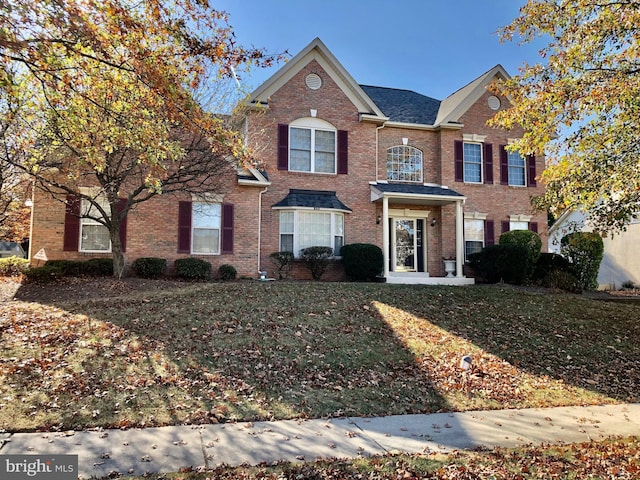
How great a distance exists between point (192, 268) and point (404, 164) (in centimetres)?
981

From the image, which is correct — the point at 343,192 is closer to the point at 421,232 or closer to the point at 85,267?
the point at 421,232

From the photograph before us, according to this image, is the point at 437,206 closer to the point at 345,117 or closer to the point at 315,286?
the point at 345,117

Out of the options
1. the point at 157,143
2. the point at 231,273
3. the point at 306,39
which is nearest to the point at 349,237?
the point at 231,273

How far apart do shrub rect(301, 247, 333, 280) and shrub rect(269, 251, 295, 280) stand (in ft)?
1.82

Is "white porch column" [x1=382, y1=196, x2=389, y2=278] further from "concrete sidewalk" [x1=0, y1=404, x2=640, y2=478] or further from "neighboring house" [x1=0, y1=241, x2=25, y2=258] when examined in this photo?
"neighboring house" [x1=0, y1=241, x2=25, y2=258]

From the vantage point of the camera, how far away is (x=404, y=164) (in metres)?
18.9

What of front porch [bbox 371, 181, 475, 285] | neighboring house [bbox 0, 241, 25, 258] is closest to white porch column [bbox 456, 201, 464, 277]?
front porch [bbox 371, 181, 475, 285]

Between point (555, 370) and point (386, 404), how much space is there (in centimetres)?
397

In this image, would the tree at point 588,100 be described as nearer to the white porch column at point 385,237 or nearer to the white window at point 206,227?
the white porch column at point 385,237

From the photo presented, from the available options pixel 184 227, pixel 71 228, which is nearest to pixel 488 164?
pixel 184 227

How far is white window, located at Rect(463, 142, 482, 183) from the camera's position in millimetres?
19281

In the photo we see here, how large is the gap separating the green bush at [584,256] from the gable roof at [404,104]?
7.45 meters

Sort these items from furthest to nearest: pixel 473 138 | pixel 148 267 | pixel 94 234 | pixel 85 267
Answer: pixel 473 138
pixel 94 234
pixel 148 267
pixel 85 267

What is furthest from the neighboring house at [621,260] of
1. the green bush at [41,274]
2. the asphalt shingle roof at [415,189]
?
the green bush at [41,274]
